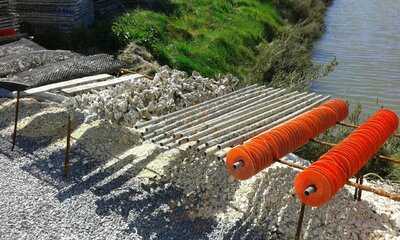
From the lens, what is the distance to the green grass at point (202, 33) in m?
17.5

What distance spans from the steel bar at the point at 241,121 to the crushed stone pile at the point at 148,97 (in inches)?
51.8

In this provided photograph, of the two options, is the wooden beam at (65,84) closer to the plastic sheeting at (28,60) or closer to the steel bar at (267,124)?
the plastic sheeting at (28,60)

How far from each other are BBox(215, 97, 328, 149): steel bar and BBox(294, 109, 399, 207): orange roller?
1463 mm

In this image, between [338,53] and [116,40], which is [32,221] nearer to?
[116,40]

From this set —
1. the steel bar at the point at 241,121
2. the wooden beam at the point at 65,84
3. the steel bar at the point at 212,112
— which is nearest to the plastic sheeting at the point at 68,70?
the wooden beam at the point at 65,84

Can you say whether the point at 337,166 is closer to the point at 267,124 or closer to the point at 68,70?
the point at 267,124

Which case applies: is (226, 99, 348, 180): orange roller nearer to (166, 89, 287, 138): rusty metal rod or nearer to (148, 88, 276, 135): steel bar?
(166, 89, 287, 138): rusty metal rod

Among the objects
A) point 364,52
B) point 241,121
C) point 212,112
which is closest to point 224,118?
point 241,121

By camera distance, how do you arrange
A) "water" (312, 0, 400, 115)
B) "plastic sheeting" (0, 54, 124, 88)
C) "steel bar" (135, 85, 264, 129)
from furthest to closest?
"water" (312, 0, 400, 115) → "plastic sheeting" (0, 54, 124, 88) → "steel bar" (135, 85, 264, 129)

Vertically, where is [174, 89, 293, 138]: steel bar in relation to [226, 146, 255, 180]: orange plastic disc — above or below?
below

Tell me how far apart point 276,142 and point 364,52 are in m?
18.3

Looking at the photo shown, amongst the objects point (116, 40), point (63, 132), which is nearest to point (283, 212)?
point (63, 132)

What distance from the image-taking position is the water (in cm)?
1834

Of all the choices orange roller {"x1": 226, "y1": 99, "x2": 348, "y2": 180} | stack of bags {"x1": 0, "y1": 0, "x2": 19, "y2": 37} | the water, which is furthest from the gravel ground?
the water
